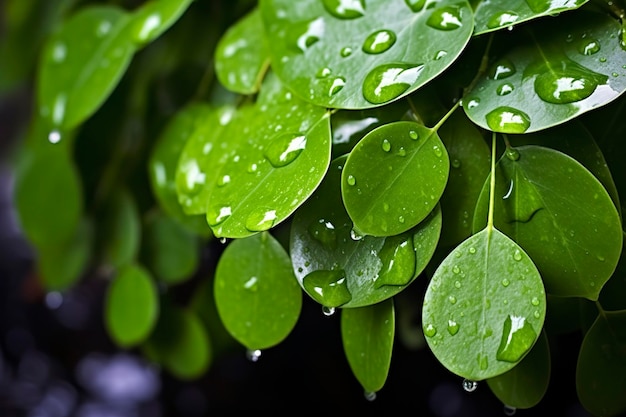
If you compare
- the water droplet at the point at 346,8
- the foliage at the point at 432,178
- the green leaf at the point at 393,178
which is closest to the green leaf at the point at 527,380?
the foliage at the point at 432,178

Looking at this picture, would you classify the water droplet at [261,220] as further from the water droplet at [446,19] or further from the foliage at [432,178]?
the water droplet at [446,19]

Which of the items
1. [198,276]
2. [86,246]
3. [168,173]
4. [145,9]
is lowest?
[198,276]

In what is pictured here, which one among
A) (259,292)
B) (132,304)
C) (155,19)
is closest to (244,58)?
(155,19)

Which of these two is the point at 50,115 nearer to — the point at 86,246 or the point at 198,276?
the point at 86,246

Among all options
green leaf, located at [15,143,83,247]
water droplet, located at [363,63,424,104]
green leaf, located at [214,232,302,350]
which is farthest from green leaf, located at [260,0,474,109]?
green leaf, located at [15,143,83,247]

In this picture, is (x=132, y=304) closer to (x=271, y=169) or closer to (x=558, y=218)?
(x=271, y=169)

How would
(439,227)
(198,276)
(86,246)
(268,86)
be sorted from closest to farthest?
1. (439,227)
2. (268,86)
3. (86,246)
4. (198,276)

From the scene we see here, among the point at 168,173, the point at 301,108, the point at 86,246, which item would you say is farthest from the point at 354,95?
the point at 86,246
